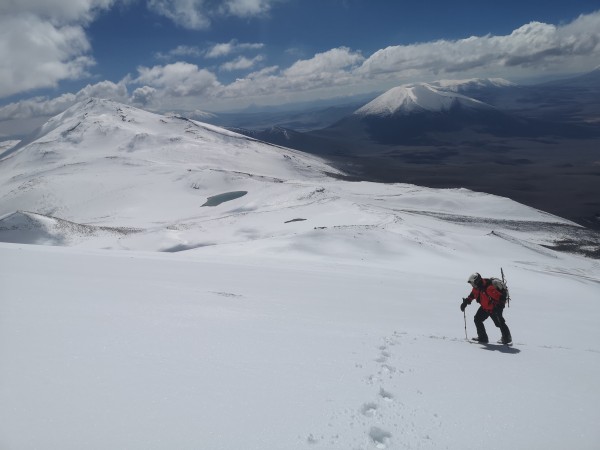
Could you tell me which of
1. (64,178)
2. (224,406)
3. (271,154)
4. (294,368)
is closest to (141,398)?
(224,406)

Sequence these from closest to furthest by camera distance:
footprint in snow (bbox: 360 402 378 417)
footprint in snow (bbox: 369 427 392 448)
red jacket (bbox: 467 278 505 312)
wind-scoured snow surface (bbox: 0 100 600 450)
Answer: wind-scoured snow surface (bbox: 0 100 600 450)
footprint in snow (bbox: 369 427 392 448)
footprint in snow (bbox: 360 402 378 417)
red jacket (bbox: 467 278 505 312)

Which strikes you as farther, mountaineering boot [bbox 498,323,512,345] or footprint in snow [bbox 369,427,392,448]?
mountaineering boot [bbox 498,323,512,345]

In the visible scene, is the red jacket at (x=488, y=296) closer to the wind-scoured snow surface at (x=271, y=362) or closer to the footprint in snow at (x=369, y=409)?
the wind-scoured snow surface at (x=271, y=362)

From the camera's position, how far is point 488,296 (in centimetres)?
1041

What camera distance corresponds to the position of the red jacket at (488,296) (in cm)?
1027

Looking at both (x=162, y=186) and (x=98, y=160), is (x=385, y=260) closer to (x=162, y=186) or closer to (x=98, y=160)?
(x=162, y=186)

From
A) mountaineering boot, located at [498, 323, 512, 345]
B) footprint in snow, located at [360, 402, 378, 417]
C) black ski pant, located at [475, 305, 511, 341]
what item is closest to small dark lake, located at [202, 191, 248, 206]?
black ski pant, located at [475, 305, 511, 341]

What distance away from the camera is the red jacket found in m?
10.3

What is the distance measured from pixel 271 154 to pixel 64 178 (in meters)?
88.6

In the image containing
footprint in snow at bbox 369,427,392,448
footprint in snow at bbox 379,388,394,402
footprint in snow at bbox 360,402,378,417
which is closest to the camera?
footprint in snow at bbox 369,427,392,448

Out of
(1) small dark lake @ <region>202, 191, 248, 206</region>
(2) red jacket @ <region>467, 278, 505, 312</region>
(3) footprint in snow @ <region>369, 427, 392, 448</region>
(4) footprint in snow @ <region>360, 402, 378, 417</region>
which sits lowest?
(3) footprint in snow @ <region>369, 427, 392, 448</region>

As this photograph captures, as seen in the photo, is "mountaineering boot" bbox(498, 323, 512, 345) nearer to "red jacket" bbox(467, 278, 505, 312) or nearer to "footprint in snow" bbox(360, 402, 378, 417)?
"red jacket" bbox(467, 278, 505, 312)

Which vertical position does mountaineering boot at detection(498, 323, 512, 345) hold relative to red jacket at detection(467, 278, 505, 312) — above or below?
below

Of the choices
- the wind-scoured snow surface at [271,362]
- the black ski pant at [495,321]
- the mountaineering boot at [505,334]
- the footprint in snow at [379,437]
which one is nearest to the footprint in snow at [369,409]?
the wind-scoured snow surface at [271,362]
